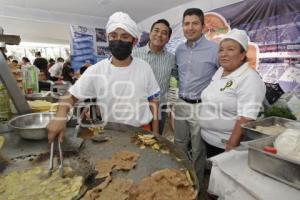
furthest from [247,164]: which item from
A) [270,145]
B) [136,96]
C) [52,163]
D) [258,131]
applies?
[52,163]

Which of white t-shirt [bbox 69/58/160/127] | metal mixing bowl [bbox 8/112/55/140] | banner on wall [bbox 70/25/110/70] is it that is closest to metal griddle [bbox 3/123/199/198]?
metal mixing bowl [bbox 8/112/55/140]

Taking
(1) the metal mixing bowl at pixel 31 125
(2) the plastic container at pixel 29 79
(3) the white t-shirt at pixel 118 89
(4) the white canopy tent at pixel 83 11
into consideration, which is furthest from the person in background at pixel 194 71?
(4) the white canopy tent at pixel 83 11

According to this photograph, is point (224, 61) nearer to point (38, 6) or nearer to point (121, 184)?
point (121, 184)

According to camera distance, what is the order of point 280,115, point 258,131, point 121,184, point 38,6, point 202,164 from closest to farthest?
point 121,184
point 258,131
point 280,115
point 202,164
point 38,6

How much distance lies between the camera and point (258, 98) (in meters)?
1.82

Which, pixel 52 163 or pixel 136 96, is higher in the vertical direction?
pixel 136 96

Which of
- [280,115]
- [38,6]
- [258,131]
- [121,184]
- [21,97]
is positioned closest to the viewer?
A: [121,184]

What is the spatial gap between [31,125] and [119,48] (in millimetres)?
883

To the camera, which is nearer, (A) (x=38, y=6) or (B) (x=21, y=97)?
(B) (x=21, y=97)

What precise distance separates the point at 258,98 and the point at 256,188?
0.88 meters

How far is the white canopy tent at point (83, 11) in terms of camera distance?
570 cm

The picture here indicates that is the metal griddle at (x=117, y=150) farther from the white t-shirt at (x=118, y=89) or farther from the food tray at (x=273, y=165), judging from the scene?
the food tray at (x=273, y=165)

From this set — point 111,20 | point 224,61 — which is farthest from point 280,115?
point 111,20

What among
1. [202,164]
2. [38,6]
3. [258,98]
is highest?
[38,6]
